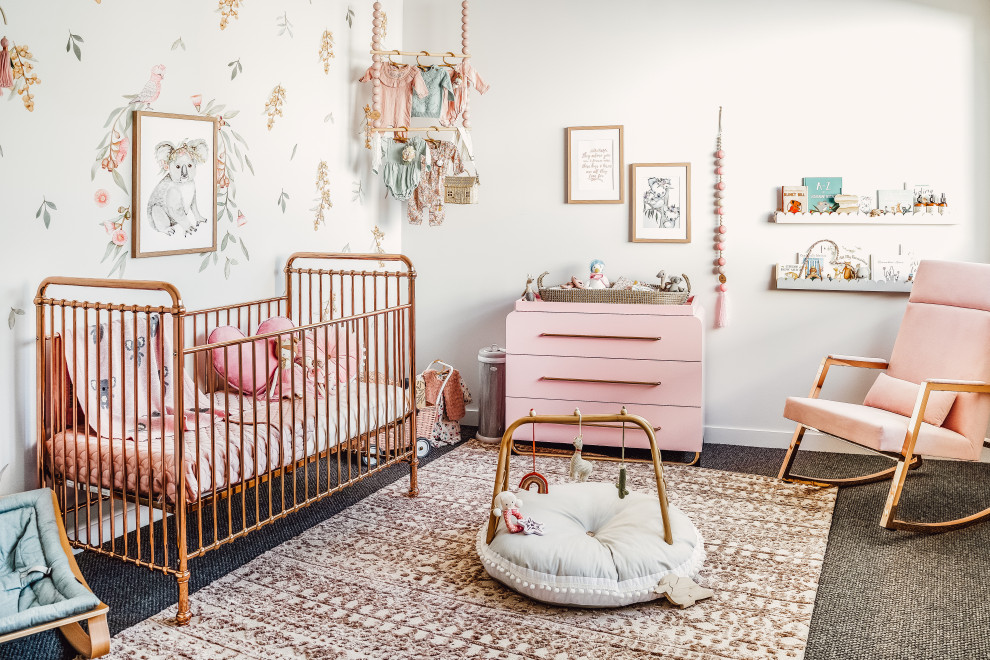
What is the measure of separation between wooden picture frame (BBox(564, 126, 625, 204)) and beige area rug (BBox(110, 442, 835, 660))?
1800mm

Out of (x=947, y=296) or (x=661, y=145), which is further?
(x=661, y=145)

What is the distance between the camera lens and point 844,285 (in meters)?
4.10

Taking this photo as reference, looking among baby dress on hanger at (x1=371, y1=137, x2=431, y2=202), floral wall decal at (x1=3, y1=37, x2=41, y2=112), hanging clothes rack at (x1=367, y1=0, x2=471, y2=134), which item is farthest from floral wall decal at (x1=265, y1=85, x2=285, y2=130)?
floral wall decal at (x1=3, y1=37, x2=41, y2=112)

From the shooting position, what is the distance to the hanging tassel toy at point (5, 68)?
96.8 inches

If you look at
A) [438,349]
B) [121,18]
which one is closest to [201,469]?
[121,18]

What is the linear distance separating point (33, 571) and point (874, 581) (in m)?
2.44

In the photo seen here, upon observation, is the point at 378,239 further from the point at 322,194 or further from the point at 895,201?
the point at 895,201

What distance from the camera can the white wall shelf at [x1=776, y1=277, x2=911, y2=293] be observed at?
4.03m

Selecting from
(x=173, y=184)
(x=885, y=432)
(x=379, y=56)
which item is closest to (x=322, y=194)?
(x=379, y=56)

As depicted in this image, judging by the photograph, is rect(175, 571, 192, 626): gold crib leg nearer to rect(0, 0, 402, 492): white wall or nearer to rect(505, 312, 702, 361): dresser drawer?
rect(0, 0, 402, 492): white wall

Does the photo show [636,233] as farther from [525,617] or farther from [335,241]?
[525,617]

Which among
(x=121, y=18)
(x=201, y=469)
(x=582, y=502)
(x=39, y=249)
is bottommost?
(x=582, y=502)

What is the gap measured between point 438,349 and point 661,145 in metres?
1.65

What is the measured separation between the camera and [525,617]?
7.97 ft
